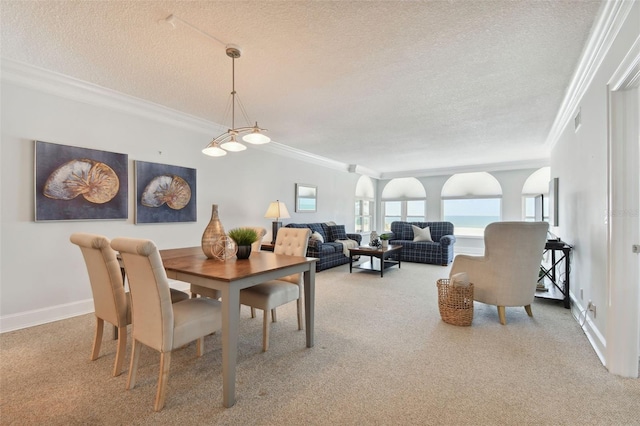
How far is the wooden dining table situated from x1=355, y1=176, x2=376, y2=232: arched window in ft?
21.1

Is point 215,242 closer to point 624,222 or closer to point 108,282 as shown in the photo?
point 108,282

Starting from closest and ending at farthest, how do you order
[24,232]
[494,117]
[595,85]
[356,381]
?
[356,381] → [595,85] → [24,232] → [494,117]

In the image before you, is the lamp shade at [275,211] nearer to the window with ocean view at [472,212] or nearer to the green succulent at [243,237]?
the green succulent at [243,237]

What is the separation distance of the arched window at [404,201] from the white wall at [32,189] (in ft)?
20.7

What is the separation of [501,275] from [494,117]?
2425mm

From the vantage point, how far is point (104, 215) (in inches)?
132

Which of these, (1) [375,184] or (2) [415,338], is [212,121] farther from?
(1) [375,184]

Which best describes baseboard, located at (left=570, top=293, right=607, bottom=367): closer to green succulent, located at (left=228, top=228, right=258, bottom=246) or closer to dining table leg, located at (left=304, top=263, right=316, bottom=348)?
dining table leg, located at (left=304, top=263, right=316, bottom=348)

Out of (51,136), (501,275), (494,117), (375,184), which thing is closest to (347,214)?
(375,184)

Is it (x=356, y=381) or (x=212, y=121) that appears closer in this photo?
(x=356, y=381)

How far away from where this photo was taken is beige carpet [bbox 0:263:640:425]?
64.6 inches

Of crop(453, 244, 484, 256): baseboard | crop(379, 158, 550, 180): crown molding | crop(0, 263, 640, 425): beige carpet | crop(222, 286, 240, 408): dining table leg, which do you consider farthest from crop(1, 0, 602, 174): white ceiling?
crop(453, 244, 484, 256): baseboard

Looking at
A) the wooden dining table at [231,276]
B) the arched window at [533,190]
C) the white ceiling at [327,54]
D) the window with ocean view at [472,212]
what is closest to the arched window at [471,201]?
the window with ocean view at [472,212]

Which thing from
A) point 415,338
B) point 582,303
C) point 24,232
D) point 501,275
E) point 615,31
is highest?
point 615,31
